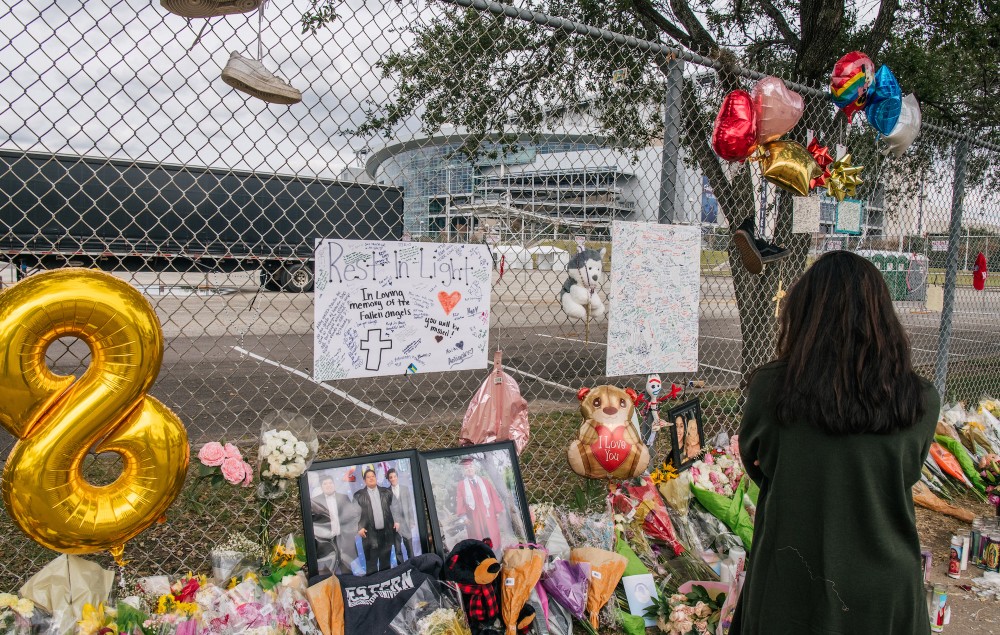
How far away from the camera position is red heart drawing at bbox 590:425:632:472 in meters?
3.02

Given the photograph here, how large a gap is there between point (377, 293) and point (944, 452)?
4.28 m

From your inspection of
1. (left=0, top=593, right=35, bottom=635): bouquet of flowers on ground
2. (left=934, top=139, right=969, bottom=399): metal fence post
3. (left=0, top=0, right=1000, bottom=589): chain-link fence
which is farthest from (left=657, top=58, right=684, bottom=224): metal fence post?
(left=934, top=139, right=969, bottom=399): metal fence post

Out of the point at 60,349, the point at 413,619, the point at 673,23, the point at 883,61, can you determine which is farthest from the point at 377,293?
the point at 60,349

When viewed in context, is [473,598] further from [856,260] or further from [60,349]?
[60,349]

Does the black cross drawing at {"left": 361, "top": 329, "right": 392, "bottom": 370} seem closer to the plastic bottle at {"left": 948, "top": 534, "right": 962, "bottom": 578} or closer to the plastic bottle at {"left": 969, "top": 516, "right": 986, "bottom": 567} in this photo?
the plastic bottle at {"left": 948, "top": 534, "right": 962, "bottom": 578}

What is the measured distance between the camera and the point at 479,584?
92.6 inches

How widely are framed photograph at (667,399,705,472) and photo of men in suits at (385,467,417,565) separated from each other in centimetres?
155

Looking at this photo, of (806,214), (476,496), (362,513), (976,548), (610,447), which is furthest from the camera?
(806,214)

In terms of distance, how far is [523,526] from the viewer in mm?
2768

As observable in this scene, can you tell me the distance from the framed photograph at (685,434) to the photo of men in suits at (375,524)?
64.5 inches

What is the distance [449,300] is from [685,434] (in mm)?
1666

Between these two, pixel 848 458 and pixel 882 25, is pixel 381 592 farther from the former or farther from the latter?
pixel 882 25

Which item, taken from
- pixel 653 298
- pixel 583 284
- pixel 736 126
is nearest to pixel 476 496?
pixel 583 284

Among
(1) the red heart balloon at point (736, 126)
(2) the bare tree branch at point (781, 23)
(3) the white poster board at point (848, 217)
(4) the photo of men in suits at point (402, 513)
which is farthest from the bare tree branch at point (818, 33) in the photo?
(4) the photo of men in suits at point (402, 513)
